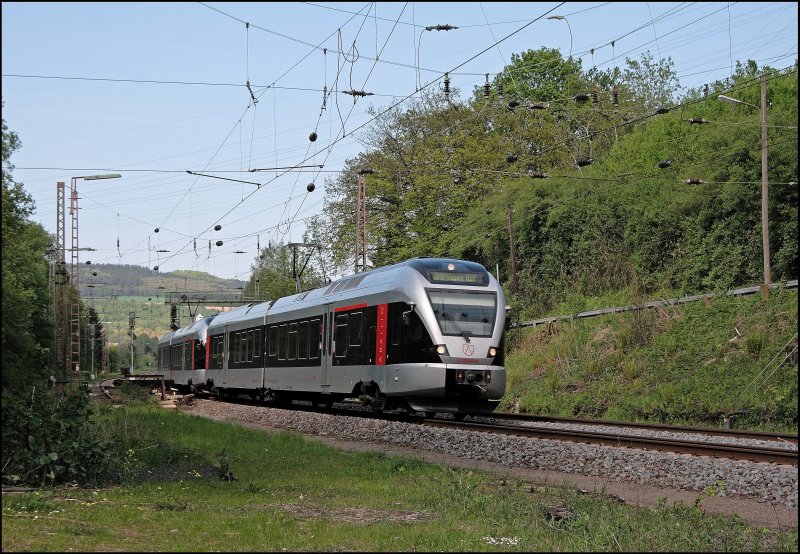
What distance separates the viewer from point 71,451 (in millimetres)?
12953

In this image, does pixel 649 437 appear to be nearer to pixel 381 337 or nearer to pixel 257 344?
pixel 381 337

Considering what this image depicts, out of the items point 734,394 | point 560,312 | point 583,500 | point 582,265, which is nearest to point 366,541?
point 583,500

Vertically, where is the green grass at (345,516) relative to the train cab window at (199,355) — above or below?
below

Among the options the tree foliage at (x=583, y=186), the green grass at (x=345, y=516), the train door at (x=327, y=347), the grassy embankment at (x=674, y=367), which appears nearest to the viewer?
the green grass at (x=345, y=516)

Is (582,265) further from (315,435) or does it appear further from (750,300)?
(315,435)

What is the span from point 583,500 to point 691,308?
68.4 feet

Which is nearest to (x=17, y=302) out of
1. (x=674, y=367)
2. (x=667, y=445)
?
(x=674, y=367)

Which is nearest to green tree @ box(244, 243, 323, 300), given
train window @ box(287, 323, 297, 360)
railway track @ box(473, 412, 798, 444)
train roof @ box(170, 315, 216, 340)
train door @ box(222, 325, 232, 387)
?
train roof @ box(170, 315, 216, 340)

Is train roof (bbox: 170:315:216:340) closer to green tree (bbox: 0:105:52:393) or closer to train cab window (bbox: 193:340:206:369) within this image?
train cab window (bbox: 193:340:206:369)

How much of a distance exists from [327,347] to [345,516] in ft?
54.7

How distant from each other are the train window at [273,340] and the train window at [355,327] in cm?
816

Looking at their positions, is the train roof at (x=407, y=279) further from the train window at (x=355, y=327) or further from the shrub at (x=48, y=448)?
the shrub at (x=48, y=448)

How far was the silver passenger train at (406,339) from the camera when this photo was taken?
21.9m

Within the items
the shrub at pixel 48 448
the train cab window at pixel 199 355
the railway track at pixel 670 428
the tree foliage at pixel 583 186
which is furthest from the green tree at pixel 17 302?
the tree foliage at pixel 583 186
